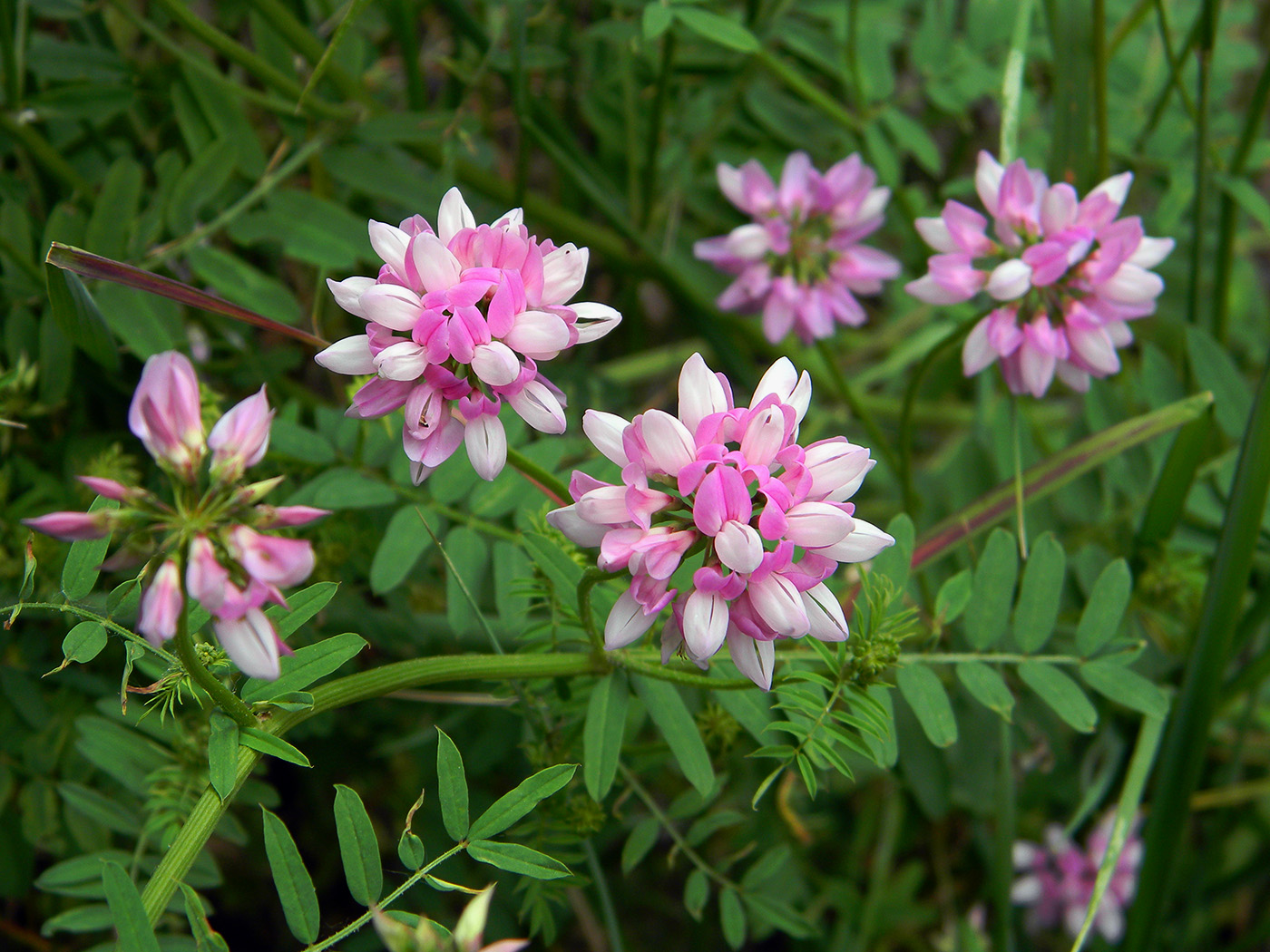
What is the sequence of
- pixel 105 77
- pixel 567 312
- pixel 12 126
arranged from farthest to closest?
pixel 105 77
pixel 12 126
pixel 567 312


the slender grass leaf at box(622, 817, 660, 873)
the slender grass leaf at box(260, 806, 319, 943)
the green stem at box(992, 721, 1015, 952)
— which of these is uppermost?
the slender grass leaf at box(260, 806, 319, 943)

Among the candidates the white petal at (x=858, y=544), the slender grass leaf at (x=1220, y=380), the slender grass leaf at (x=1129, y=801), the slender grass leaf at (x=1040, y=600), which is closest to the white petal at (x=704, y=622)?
the white petal at (x=858, y=544)

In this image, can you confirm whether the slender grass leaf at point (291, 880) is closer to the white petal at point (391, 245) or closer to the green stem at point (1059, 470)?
the white petal at point (391, 245)

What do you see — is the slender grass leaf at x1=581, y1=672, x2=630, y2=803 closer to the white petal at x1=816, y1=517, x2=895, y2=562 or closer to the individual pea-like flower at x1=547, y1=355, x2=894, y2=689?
the individual pea-like flower at x1=547, y1=355, x2=894, y2=689

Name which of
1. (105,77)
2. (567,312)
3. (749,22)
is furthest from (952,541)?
(105,77)

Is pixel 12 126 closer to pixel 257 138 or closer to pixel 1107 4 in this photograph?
pixel 257 138

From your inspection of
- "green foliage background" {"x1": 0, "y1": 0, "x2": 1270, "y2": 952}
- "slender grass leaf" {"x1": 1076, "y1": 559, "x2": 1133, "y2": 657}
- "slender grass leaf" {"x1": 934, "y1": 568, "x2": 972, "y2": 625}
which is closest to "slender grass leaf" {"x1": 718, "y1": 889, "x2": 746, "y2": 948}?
"green foliage background" {"x1": 0, "y1": 0, "x2": 1270, "y2": 952}
